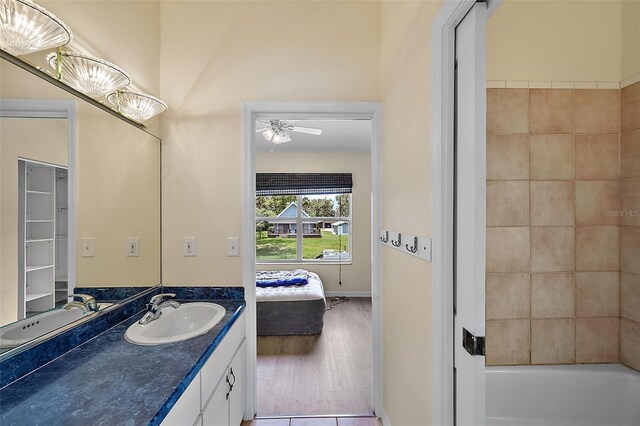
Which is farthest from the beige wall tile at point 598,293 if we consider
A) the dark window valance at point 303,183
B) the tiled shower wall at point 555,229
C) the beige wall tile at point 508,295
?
the dark window valance at point 303,183

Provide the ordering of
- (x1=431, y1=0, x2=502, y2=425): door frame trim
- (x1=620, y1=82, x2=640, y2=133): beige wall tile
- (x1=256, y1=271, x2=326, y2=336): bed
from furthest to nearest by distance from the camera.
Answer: (x1=256, y1=271, x2=326, y2=336): bed → (x1=620, y1=82, x2=640, y2=133): beige wall tile → (x1=431, y1=0, x2=502, y2=425): door frame trim

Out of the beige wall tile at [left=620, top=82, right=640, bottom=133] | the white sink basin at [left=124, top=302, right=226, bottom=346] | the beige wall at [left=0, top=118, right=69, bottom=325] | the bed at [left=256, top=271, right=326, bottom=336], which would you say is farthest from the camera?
the bed at [left=256, top=271, right=326, bottom=336]

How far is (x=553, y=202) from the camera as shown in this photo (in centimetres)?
178

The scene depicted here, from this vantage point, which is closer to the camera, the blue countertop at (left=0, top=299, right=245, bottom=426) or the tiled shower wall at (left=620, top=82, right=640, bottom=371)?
the blue countertop at (left=0, top=299, right=245, bottom=426)

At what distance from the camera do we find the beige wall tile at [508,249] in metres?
1.79

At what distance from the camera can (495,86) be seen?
1.78 m

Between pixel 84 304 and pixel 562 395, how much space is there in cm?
249

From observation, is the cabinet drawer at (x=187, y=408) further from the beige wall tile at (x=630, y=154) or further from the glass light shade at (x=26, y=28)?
the beige wall tile at (x=630, y=154)

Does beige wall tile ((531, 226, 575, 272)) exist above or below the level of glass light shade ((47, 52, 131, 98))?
below

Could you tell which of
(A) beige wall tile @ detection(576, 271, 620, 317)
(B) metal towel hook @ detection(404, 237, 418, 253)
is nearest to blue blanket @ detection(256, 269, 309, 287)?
(B) metal towel hook @ detection(404, 237, 418, 253)

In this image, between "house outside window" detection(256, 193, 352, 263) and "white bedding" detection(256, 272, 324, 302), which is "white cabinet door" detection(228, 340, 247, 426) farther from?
"house outside window" detection(256, 193, 352, 263)

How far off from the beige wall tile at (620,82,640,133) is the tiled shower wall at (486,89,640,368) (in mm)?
27

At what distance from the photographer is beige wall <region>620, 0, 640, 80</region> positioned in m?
1.71

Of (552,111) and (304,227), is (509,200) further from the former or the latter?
(304,227)
